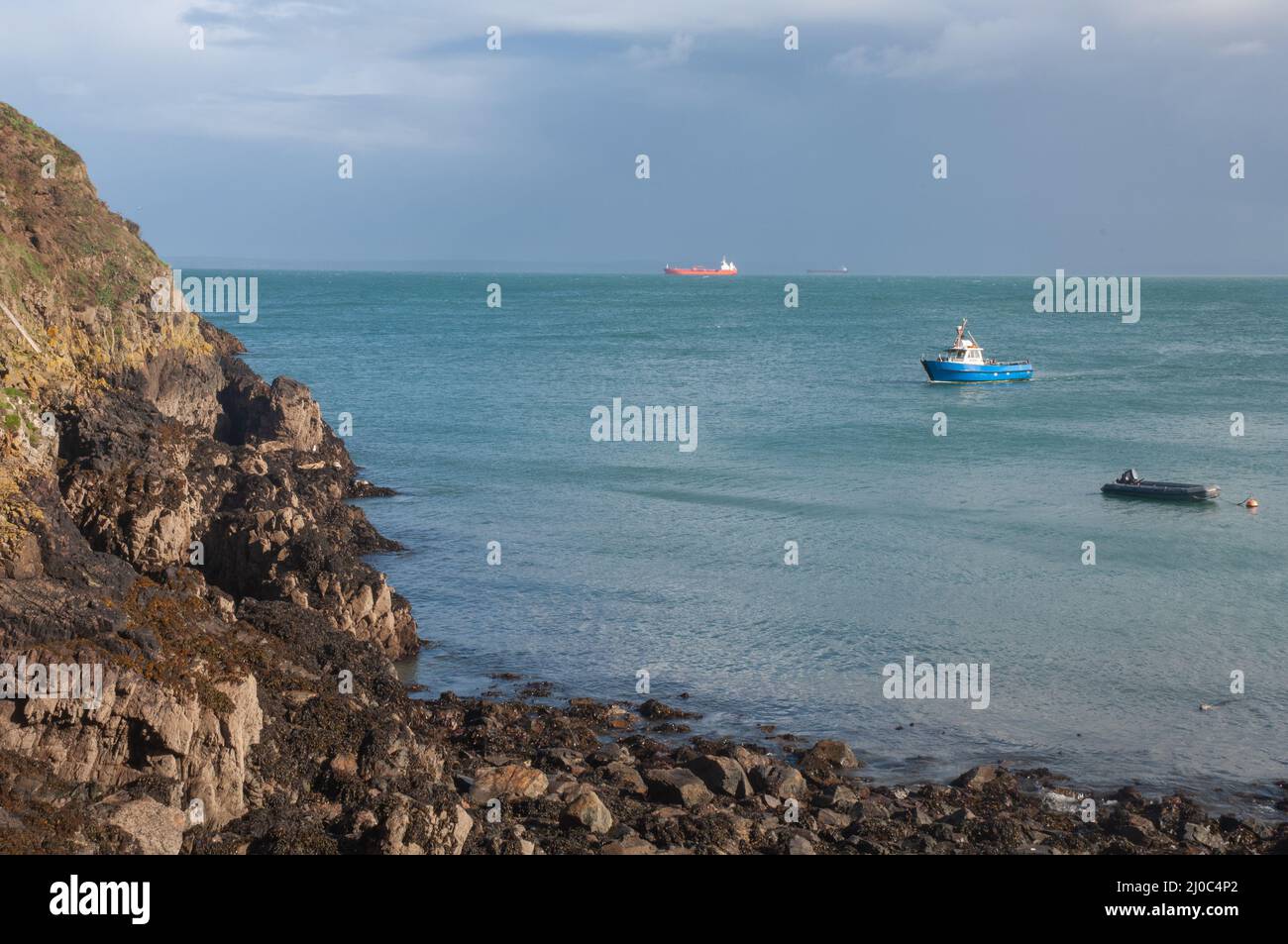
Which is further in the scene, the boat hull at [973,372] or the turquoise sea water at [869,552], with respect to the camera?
the boat hull at [973,372]

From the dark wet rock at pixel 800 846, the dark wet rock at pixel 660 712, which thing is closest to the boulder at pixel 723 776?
the dark wet rock at pixel 800 846

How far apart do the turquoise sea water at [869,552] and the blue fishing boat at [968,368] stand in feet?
5.31

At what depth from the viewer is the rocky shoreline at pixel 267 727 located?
52.9ft

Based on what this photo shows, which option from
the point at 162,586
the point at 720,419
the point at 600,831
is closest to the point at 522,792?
the point at 600,831

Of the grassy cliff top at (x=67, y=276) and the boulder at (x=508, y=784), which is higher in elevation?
the grassy cliff top at (x=67, y=276)

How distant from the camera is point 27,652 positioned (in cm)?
1645

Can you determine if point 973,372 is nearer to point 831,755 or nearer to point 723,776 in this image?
point 831,755

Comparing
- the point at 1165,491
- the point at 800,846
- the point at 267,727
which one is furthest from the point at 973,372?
the point at 267,727

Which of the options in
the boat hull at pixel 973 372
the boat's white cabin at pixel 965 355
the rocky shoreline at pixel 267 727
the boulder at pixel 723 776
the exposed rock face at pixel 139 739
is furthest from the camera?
the boat's white cabin at pixel 965 355

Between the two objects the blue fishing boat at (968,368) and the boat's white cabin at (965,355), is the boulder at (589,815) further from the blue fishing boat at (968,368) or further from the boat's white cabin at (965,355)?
the boat's white cabin at (965,355)

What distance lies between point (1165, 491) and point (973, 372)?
3469 centimetres

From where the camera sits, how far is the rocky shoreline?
52.9ft

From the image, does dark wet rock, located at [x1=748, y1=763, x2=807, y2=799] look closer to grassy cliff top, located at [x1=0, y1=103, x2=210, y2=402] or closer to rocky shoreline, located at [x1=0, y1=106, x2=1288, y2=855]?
rocky shoreline, located at [x1=0, y1=106, x2=1288, y2=855]
